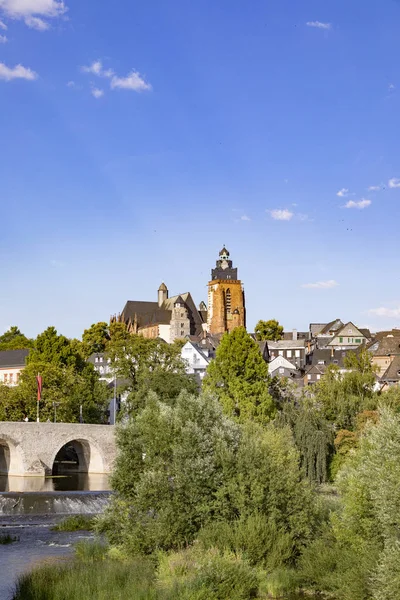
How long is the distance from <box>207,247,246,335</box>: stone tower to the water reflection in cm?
9323

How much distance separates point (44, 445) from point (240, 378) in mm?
14599

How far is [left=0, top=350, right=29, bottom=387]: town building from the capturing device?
103 metres

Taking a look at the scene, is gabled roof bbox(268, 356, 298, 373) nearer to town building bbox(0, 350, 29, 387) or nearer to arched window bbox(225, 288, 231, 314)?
arched window bbox(225, 288, 231, 314)

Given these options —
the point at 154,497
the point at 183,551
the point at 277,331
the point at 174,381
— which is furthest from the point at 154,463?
the point at 277,331

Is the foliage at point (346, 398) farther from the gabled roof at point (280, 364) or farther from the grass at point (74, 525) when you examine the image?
the gabled roof at point (280, 364)

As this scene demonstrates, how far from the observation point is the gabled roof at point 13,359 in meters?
104

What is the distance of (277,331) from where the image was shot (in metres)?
152

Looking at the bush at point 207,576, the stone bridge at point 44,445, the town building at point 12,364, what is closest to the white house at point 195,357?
the town building at point 12,364

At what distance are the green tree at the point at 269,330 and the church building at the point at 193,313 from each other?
5.04 m

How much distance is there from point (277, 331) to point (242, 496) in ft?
412

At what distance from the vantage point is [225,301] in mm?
160000

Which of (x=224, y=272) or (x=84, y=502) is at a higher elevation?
(x=224, y=272)

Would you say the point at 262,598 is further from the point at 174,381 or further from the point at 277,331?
the point at 277,331

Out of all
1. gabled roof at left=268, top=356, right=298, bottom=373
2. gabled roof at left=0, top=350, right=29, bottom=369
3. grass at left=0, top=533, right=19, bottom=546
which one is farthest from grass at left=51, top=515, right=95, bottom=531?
gabled roof at left=268, top=356, right=298, bottom=373
